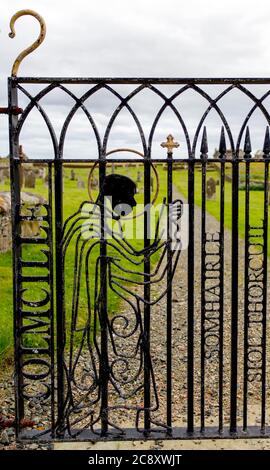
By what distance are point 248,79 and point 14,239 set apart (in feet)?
7.63

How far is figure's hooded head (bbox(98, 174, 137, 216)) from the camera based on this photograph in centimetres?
437

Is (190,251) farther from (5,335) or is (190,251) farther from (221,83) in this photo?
(5,335)

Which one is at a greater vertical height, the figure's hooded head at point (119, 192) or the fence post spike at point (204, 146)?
the fence post spike at point (204, 146)

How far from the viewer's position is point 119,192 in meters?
4.41

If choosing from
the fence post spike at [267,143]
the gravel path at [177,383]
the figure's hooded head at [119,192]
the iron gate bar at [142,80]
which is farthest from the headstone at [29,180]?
the fence post spike at [267,143]

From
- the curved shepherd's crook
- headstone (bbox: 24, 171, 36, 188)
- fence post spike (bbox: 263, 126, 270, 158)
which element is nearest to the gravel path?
fence post spike (bbox: 263, 126, 270, 158)

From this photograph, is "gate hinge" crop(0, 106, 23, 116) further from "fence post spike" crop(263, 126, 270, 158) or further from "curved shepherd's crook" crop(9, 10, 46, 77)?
"fence post spike" crop(263, 126, 270, 158)

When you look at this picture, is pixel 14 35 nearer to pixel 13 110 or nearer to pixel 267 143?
pixel 13 110

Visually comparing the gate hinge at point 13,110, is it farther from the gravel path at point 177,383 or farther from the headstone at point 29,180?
the headstone at point 29,180

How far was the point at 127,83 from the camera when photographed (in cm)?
441

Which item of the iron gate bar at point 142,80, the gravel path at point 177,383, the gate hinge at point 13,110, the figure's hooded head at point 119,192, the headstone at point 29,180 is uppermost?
the headstone at point 29,180

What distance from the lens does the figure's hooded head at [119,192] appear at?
4367 millimetres

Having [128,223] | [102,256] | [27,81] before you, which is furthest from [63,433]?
[128,223]

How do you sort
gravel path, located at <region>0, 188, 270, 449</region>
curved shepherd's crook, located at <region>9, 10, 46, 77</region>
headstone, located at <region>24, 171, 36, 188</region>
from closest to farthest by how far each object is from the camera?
curved shepherd's crook, located at <region>9, 10, 46, 77</region>, gravel path, located at <region>0, 188, 270, 449</region>, headstone, located at <region>24, 171, 36, 188</region>
